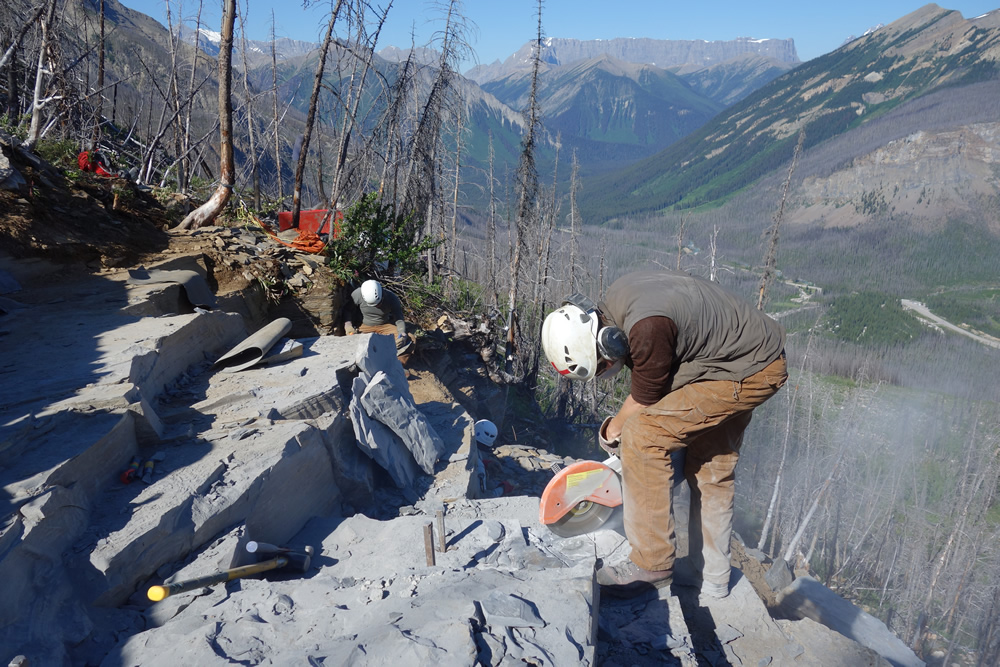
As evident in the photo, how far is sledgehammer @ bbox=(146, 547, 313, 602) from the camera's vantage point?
3.00 metres

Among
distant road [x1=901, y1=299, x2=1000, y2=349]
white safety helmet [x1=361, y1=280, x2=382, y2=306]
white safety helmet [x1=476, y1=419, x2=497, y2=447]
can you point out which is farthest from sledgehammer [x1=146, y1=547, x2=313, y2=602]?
distant road [x1=901, y1=299, x2=1000, y2=349]

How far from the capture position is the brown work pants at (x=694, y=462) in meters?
3.44

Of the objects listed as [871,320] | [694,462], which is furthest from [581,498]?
[871,320]

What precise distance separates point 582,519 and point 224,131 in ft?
21.9

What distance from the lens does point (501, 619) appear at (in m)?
2.78

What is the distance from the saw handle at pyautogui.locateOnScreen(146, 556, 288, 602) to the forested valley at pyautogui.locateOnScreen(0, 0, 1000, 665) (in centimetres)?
566

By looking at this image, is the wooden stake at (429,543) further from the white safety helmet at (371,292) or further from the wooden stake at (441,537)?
the white safety helmet at (371,292)

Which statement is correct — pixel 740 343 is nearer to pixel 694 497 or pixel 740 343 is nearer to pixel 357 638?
pixel 694 497

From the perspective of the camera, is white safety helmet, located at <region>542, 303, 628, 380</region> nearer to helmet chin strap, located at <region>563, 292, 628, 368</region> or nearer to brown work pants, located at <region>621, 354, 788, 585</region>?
helmet chin strap, located at <region>563, 292, 628, 368</region>

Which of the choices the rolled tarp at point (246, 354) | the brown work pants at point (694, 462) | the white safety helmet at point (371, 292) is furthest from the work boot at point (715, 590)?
the white safety helmet at point (371, 292)

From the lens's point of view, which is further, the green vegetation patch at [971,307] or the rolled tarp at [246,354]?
the green vegetation patch at [971,307]

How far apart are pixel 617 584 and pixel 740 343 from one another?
5.78 feet

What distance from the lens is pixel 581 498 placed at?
413cm

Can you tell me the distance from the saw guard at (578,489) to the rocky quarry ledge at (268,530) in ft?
0.79
